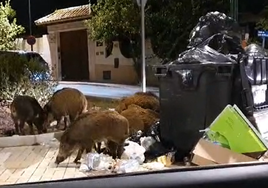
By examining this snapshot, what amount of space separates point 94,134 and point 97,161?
0.79 feet

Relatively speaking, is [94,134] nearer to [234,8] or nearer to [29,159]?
[29,159]

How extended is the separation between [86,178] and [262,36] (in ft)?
11.5

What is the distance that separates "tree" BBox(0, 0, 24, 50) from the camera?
170 inches

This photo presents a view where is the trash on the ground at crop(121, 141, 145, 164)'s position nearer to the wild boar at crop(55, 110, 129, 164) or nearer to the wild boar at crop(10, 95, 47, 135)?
the wild boar at crop(55, 110, 129, 164)

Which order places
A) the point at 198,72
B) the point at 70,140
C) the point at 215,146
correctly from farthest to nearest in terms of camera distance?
the point at 70,140
the point at 198,72
the point at 215,146

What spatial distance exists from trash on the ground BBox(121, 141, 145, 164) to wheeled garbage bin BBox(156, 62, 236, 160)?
0.22 m

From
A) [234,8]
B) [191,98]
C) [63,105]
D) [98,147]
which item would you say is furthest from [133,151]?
[234,8]

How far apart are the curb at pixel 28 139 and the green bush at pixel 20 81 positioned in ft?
3.34

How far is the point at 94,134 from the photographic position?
3.04 meters

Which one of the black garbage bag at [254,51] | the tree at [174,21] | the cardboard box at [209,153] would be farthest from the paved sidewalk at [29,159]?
the tree at [174,21]

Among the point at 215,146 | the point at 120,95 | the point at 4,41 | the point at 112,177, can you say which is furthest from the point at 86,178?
the point at 4,41

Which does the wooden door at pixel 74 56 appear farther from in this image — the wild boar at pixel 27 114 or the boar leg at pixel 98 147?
the boar leg at pixel 98 147

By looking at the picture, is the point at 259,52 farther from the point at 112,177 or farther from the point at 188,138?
the point at 112,177

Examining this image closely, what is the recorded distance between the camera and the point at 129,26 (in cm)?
507
